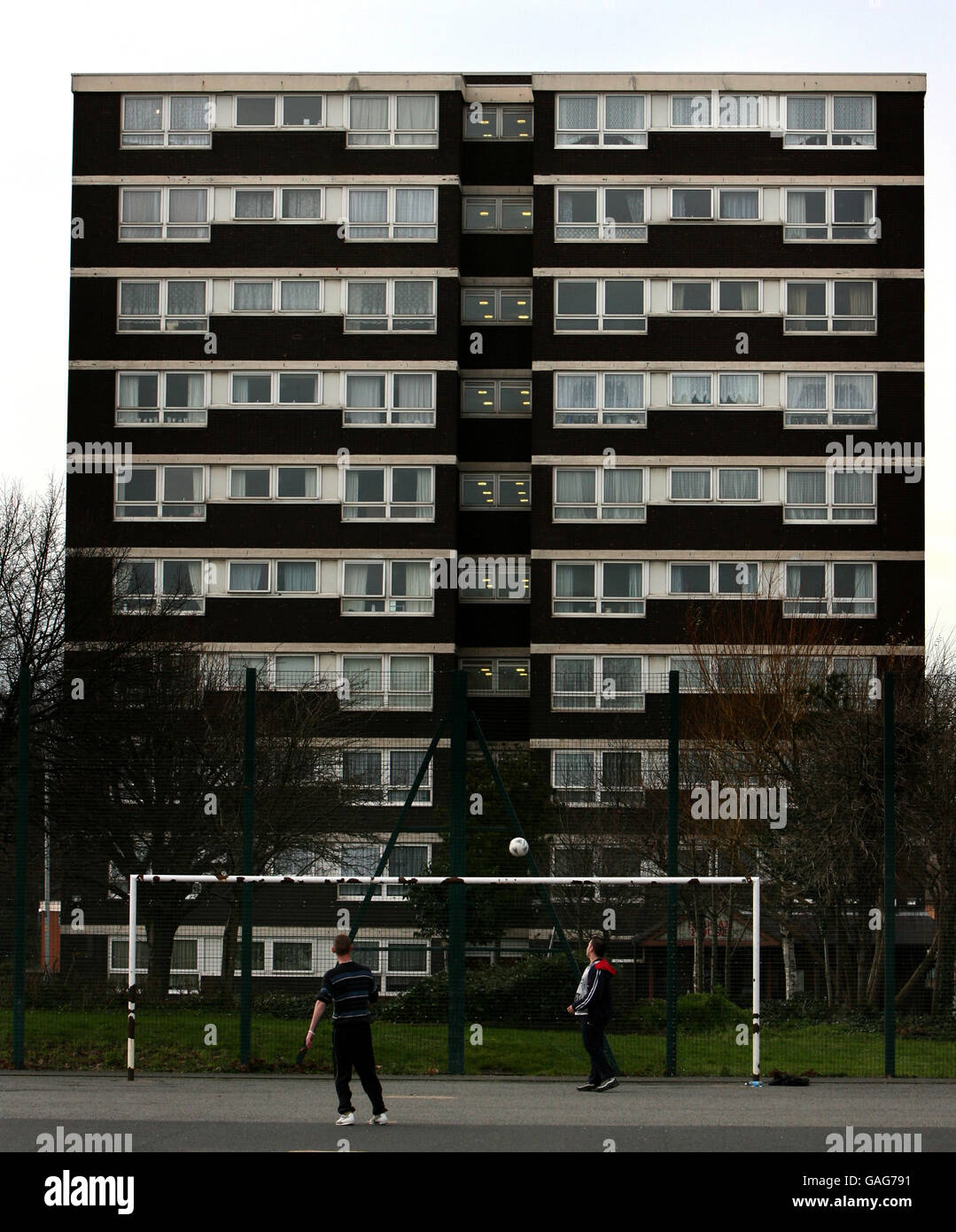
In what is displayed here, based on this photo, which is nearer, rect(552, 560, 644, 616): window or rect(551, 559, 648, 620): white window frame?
rect(551, 559, 648, 620): white window frame

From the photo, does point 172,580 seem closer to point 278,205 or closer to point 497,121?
point 278,205

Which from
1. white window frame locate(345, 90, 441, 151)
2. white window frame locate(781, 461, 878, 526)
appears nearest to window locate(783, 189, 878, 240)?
white window frame locate(781, 461, 878, 526)

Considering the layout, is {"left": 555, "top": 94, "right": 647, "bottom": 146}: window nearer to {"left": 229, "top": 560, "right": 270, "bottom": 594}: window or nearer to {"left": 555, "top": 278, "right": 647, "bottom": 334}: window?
{"left": 555, "top": 278, "right": 647, "bottom": 334}: window

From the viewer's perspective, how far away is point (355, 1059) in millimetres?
13891

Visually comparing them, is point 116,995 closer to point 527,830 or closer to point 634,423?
point 527,830

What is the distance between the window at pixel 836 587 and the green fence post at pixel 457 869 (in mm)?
38266

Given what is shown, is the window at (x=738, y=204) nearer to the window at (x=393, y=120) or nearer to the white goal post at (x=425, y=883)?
the window at (x=393, y=120)

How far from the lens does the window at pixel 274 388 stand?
5691 centimetres

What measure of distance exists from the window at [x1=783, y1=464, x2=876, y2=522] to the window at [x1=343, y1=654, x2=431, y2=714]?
13.3m

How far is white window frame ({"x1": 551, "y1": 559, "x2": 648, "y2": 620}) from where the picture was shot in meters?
55.6

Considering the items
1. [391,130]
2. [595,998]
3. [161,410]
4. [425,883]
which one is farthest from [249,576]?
[595,998]

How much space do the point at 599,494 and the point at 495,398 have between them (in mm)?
5446

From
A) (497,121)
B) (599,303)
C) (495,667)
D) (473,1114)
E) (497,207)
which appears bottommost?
(473,1114)

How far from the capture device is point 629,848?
2034 cm
